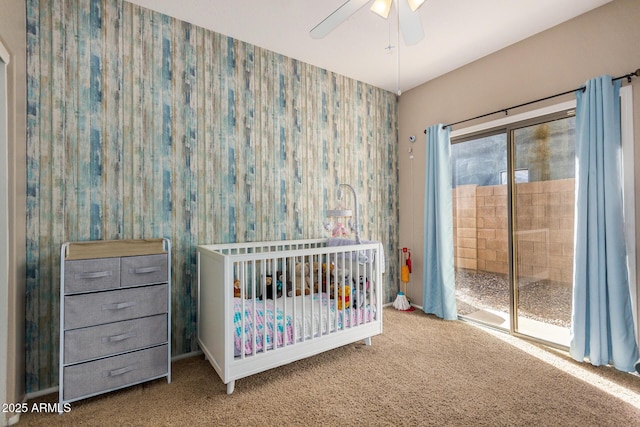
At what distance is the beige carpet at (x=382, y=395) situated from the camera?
1723 mm

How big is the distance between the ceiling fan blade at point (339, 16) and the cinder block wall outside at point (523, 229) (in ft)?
7.27

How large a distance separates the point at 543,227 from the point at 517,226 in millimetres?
214

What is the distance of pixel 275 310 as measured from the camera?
210 centimetres

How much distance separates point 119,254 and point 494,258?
3199 millimetres

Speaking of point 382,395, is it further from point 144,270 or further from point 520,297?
point 520,297

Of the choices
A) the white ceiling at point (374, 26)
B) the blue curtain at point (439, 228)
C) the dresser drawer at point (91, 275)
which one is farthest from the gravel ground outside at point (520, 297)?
the dresser drawer at point (91, 275)

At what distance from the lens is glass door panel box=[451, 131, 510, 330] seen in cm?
304

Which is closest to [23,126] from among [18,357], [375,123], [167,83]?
[167,83]

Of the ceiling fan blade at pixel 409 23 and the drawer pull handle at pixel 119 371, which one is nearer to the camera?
the ceiling fan blade at pixel 409 23

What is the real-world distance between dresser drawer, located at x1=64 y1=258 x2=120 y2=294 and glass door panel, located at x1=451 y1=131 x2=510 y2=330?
3.16 metres

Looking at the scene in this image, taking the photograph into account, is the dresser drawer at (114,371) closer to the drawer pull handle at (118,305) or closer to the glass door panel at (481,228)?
Answer: the drawer pull handle at (118,305)

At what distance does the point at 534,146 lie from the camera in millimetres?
2768

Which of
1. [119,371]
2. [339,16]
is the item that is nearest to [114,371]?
[119,371]

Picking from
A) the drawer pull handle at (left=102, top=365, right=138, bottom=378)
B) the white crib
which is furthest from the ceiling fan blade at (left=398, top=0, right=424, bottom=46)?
the drawer pull handle at (left=102, top=365, right=138, bottom=378)
